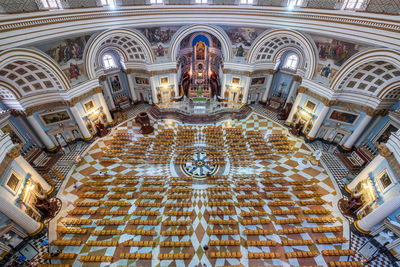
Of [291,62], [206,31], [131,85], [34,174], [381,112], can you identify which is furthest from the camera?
[131,85]

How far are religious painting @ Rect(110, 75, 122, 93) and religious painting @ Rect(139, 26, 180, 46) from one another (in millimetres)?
8465

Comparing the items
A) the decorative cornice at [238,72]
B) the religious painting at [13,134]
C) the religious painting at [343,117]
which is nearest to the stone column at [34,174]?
the religious painting at [13,134]

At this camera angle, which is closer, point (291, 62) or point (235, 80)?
point (291, 62)

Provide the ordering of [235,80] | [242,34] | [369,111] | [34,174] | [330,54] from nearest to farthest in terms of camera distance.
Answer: [34,174]
[369,111]
[330,54]
[242,34]
[235,80]

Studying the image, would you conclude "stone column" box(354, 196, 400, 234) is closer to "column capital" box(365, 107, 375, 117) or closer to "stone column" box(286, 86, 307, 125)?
"column capital" box(365, 107, 375, 117)

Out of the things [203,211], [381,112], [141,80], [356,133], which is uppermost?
[381,112]

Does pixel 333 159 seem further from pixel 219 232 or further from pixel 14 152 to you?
pixel 14 152

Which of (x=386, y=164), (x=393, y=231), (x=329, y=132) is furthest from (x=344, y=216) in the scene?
(x=329, y=132)

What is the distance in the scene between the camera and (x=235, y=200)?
15.6 meters

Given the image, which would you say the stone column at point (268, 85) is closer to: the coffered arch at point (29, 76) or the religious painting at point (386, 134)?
the religious painting at point (386, 134)

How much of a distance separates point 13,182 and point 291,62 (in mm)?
33713

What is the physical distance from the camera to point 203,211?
48.1 feet

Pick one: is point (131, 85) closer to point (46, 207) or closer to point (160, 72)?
point (160, 72)

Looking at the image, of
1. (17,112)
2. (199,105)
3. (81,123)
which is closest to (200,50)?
(199,105)
